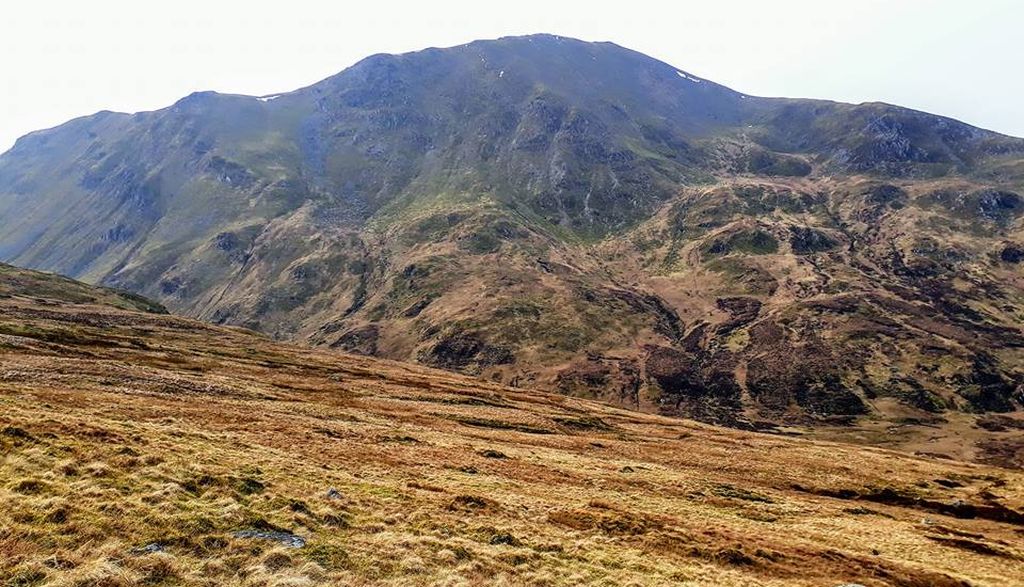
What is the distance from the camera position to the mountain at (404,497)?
64.1ft

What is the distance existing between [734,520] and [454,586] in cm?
2429

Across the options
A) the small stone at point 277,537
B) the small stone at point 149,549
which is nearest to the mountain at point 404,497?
the small stone at point 149,549

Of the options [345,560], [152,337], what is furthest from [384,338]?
[345,560]

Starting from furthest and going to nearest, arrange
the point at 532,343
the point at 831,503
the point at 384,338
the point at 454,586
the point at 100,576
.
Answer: the point at 384,338 < the point at 532,343 < the point at 831,503 < the point at 454,586 < the point at 100,576

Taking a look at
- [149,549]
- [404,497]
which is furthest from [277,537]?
[404,497]

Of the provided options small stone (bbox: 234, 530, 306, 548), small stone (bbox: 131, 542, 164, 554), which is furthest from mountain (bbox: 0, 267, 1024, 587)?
small stone (bbox: 234, 530, 306, 548)

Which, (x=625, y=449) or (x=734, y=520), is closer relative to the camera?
(x=734, y=520)

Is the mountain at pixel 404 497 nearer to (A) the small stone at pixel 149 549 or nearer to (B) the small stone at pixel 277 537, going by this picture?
(A) the small stone at pixel 149 549

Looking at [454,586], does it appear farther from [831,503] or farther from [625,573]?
[831,503]

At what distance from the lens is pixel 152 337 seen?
9456cm

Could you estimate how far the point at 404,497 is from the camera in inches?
1145

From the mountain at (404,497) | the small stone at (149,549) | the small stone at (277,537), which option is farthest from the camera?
the small stone at (277,537)

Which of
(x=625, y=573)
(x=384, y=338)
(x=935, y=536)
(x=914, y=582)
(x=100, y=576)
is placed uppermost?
(x=100, y=576)

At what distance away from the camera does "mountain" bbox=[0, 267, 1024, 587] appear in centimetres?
1955
